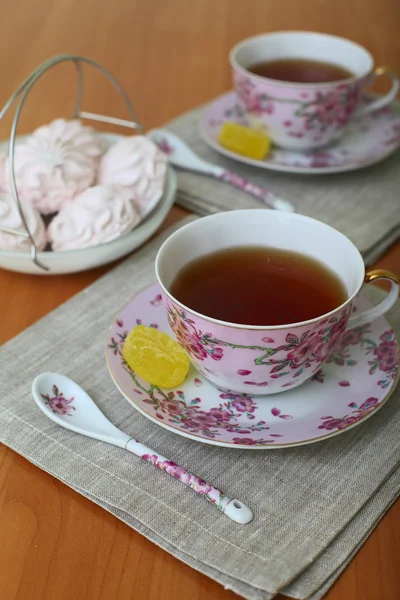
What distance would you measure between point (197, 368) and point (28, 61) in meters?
1.17

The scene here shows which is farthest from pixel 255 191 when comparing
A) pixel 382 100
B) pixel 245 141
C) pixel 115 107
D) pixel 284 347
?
pixel 284 347

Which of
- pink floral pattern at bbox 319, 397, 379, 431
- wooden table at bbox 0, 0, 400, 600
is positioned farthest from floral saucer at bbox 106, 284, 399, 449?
wooden table at bbox 0, 0, 400, 600

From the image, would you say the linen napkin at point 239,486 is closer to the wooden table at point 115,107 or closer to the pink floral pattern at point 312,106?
the wooden table at point 115,107

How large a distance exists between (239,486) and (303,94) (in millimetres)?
707

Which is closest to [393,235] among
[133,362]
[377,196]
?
[377,196]

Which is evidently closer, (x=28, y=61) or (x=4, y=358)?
(x=4, y=358)

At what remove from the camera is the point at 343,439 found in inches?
29.4

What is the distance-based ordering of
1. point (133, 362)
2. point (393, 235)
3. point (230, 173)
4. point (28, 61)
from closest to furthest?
point (133, 362) → point (393, 235) → point (230, 173) → point (28, 61)

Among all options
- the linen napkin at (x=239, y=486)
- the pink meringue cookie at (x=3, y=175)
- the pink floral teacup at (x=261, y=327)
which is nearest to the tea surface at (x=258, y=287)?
the pink floral teacup at (x=261, y=327)

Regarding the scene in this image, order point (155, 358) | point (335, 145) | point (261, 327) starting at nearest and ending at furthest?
point (261, 327)
point (155, 358)
point (335, 145)

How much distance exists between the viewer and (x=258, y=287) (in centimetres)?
80

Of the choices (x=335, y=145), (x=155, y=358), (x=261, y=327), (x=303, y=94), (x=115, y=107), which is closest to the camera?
(x=261, y=327)

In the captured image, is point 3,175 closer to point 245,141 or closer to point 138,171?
point 138,171

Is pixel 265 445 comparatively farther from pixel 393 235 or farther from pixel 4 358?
pixel 393 235
